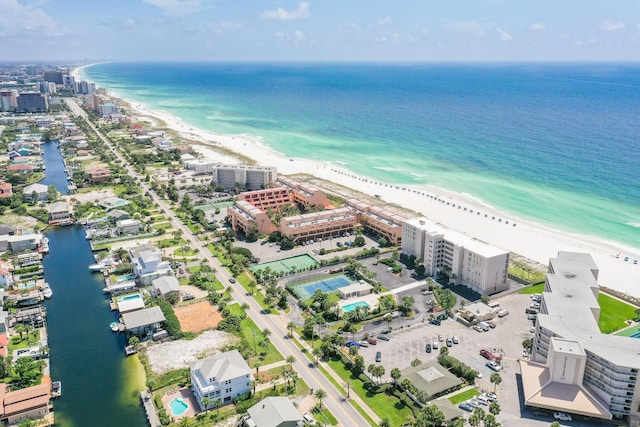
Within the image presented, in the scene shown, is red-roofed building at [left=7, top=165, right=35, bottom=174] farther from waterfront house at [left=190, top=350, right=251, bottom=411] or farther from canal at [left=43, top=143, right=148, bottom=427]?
waterfront house at [left=190, top=350, right=251, bottom=411]

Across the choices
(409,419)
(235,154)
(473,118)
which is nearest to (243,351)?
(409,419)

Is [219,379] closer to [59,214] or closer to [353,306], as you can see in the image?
[353,306]

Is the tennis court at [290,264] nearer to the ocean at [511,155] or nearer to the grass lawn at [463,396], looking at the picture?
the grass lawn at [463,396]

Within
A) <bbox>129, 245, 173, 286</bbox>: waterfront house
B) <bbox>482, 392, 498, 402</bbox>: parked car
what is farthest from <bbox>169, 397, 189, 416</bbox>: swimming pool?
<bbox>482, 392, 498, 402</bbox>: parked car

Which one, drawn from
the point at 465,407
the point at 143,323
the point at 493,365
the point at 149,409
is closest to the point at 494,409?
the point at 465,407

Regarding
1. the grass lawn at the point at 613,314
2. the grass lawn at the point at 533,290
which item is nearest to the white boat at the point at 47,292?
the grass lawn at the point at 533,290

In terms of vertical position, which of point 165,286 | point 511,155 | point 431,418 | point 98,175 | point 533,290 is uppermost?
point 511,155

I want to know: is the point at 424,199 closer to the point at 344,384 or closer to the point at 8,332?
the point at 344,384
